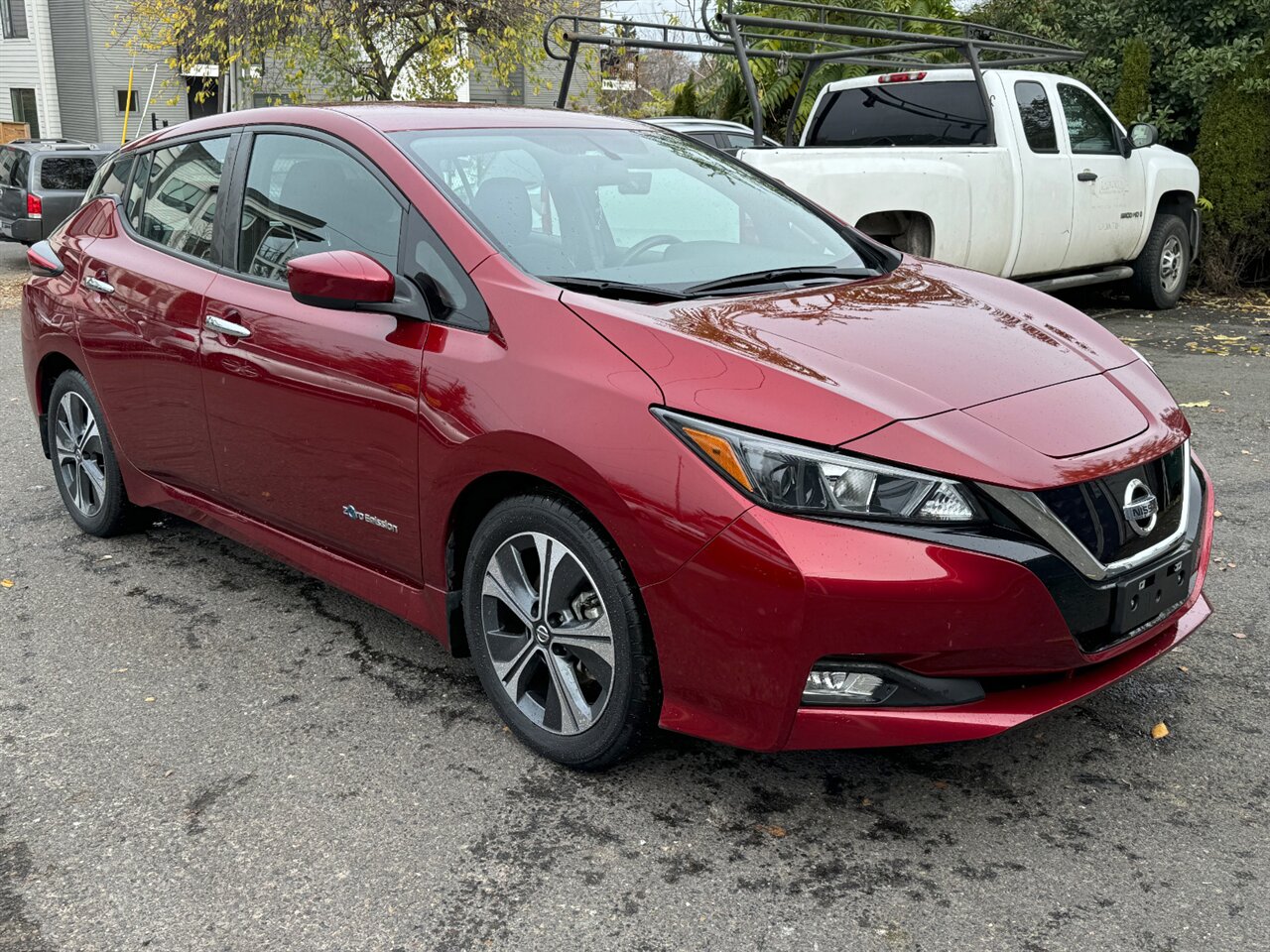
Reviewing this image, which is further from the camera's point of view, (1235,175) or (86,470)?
(1235,175)

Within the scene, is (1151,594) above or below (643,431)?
below

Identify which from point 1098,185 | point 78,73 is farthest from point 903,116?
point 78,73

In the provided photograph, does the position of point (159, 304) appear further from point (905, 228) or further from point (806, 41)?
point (806, 41)

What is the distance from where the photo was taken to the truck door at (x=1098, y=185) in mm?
9734

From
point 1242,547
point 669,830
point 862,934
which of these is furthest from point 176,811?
point 1242,547

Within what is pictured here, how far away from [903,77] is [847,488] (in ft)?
25.4

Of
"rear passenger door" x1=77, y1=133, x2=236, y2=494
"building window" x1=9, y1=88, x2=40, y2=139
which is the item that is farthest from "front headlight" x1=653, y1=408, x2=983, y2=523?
"building window" x1=9, y1=88, x2=40, y2=139

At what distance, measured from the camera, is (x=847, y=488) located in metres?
2.67

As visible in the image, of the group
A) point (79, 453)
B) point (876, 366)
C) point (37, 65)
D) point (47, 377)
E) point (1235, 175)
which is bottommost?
point (79, 453)

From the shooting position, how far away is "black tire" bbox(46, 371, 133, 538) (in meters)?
4.94

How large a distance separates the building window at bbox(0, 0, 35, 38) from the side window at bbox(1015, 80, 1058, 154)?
3101cm

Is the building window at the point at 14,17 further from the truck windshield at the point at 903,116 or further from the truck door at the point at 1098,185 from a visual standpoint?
the truck door at the point at 1098,185

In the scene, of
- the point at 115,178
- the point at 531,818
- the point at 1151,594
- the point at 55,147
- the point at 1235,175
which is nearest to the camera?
the point at 1151,594

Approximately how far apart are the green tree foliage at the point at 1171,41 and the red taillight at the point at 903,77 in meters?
4.21
